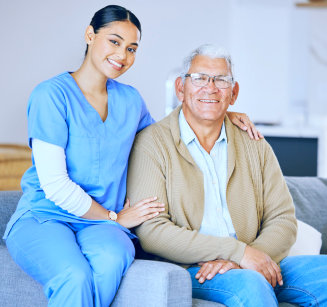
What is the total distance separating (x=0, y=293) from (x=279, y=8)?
389cm

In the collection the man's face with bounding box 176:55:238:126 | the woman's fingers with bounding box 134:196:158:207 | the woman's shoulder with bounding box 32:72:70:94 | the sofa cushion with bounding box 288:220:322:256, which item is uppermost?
the woman's shoulder with bounding box 32:72:70:94

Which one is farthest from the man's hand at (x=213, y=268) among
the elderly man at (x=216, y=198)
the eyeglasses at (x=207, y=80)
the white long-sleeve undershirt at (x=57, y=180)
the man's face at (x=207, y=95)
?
the eyeglasses at (x=207, y=80)

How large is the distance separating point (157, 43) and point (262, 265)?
3.23 metres

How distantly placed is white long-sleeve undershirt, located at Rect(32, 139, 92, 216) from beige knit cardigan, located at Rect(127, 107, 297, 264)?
259 millimetres

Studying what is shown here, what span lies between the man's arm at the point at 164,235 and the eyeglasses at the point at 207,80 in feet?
1.04

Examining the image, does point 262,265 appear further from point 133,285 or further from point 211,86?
point 211,86

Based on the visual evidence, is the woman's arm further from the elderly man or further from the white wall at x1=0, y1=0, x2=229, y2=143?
the white wall at x1=0, y1=0, x2=229, y2=143

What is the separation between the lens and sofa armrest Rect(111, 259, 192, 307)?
58.9 inches

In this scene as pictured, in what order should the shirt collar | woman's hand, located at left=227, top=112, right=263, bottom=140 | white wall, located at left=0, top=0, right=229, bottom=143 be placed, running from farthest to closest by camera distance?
white wall, located at left=0, top=0, right=229, bottom=143 → woman's hand, located at left=227, top=112, right=263, bottom=140 → the shirt collar

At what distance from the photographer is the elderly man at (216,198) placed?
1.76 m

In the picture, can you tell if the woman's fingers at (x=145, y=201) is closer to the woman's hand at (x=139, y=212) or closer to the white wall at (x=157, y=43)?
the woman's hand at (x=139, y=212)

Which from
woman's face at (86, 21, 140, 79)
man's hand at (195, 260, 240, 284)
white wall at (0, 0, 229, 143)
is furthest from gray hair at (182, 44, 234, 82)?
white wall at (0, 0, 229, 143)

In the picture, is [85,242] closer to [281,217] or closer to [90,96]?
[90,96]

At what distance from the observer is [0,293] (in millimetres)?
1720
